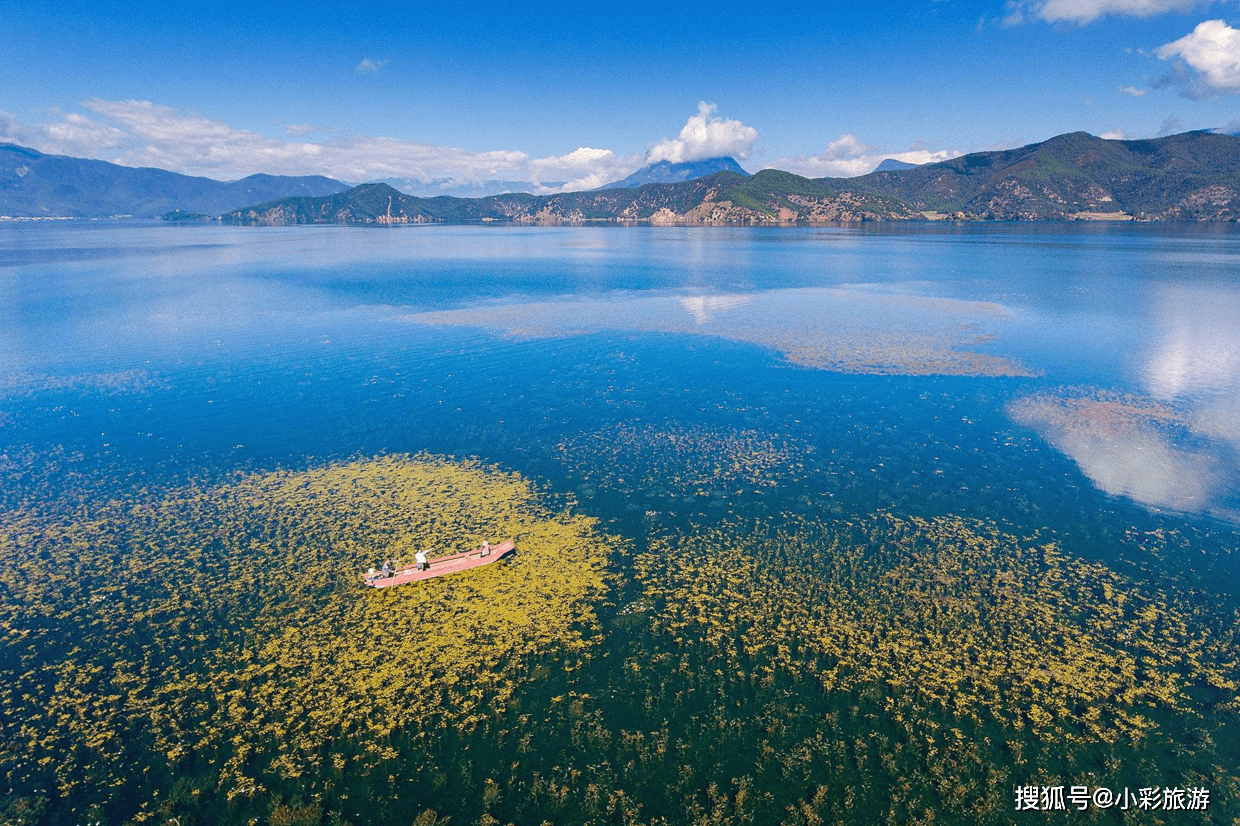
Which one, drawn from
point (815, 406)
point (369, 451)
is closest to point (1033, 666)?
point (815, 406)

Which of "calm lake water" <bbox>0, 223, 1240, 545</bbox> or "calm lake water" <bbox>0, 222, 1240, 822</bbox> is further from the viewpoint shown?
"calm lake water" <bbox>0, 223, 1240, 545</bbox>

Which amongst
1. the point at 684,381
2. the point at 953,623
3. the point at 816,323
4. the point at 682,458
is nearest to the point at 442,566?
the point at 682,458

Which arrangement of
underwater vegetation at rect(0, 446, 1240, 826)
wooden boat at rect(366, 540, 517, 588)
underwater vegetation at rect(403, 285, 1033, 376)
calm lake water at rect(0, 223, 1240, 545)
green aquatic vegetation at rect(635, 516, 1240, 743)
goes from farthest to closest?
underwater vegetation at rect(403, 285, 1033, 376), calm lake water at rect(0, 223, 1240, 545), wooden boat at rect(366, 540, 517, 588), green aquatic vegetation at rect(635, 516, 1240, 743), underwater vegetation at rect(0, 446, 1240, 826)

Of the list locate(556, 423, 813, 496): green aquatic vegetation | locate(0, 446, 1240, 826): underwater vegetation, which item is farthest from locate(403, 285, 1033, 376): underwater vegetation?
locate(0, 446, 1240, 826): underwater vegetation

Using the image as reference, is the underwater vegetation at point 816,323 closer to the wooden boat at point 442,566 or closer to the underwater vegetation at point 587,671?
the underwater vegetation at point 587,671

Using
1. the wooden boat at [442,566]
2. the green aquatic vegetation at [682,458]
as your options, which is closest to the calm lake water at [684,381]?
the green aquatic vegetation at [682,458]

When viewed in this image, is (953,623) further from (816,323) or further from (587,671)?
(816,323)

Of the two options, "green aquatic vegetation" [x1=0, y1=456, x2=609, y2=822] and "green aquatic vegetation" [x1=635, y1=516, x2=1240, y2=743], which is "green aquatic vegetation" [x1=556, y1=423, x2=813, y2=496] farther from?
"green aquatic vegetation" [x1=635, y1=516, x2=1240, y2=743]
